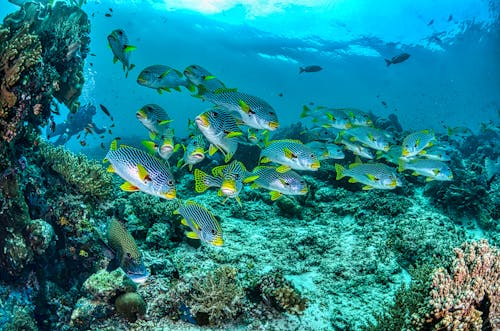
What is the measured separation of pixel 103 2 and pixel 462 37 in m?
41.9

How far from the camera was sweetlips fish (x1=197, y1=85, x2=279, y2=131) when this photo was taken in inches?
171

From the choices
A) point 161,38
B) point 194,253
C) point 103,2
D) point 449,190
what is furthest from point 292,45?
point 194,253

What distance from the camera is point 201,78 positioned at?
490 cm

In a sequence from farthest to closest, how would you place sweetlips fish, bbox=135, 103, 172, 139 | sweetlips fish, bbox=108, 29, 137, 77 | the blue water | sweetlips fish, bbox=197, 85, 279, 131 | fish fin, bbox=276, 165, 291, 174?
the blue water, sweetlips fish, bbox=108, 29, 137, 77, fish fin, bbox=276, 165, 291, 174, sweetlips fish, bbox=135, 103, 172, 139, sweetlips fish, bbox=197, 85, 279, 131

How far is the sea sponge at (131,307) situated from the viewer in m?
4.09

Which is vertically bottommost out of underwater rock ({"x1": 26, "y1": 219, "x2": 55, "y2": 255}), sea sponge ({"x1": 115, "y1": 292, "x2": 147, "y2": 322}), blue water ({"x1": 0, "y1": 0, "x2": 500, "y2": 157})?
blue water ({"x1": 0, "y1": 0, "x2": 500, "y2": 157})

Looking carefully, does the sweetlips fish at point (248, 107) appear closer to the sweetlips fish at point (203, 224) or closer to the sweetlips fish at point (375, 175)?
the sweetlips fish at point (203, 224)

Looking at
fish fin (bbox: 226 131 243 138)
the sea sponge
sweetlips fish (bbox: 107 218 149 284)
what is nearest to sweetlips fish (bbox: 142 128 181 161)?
fish fin (bbox: 226 131 243 138)

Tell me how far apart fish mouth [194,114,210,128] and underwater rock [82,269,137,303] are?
2.36m

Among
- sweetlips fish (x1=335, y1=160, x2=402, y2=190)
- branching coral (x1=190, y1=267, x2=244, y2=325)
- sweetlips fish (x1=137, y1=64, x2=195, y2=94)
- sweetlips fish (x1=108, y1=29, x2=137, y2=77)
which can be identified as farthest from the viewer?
sweetlips fish (x1=335, y1=160, x2=402, y2=190)

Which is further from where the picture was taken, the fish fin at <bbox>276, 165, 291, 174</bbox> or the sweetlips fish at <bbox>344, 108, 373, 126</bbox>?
the sweetlips fish at <bbox>344, 108, 373, 126</bbox>

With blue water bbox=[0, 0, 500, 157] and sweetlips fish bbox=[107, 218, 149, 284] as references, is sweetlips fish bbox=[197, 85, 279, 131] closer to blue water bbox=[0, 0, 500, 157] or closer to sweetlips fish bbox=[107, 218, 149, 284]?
sweetlips fish bbox=[107, 218, 149, 284]

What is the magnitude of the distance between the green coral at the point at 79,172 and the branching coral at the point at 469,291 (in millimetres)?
5941

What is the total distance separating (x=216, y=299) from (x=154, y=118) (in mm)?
2661
